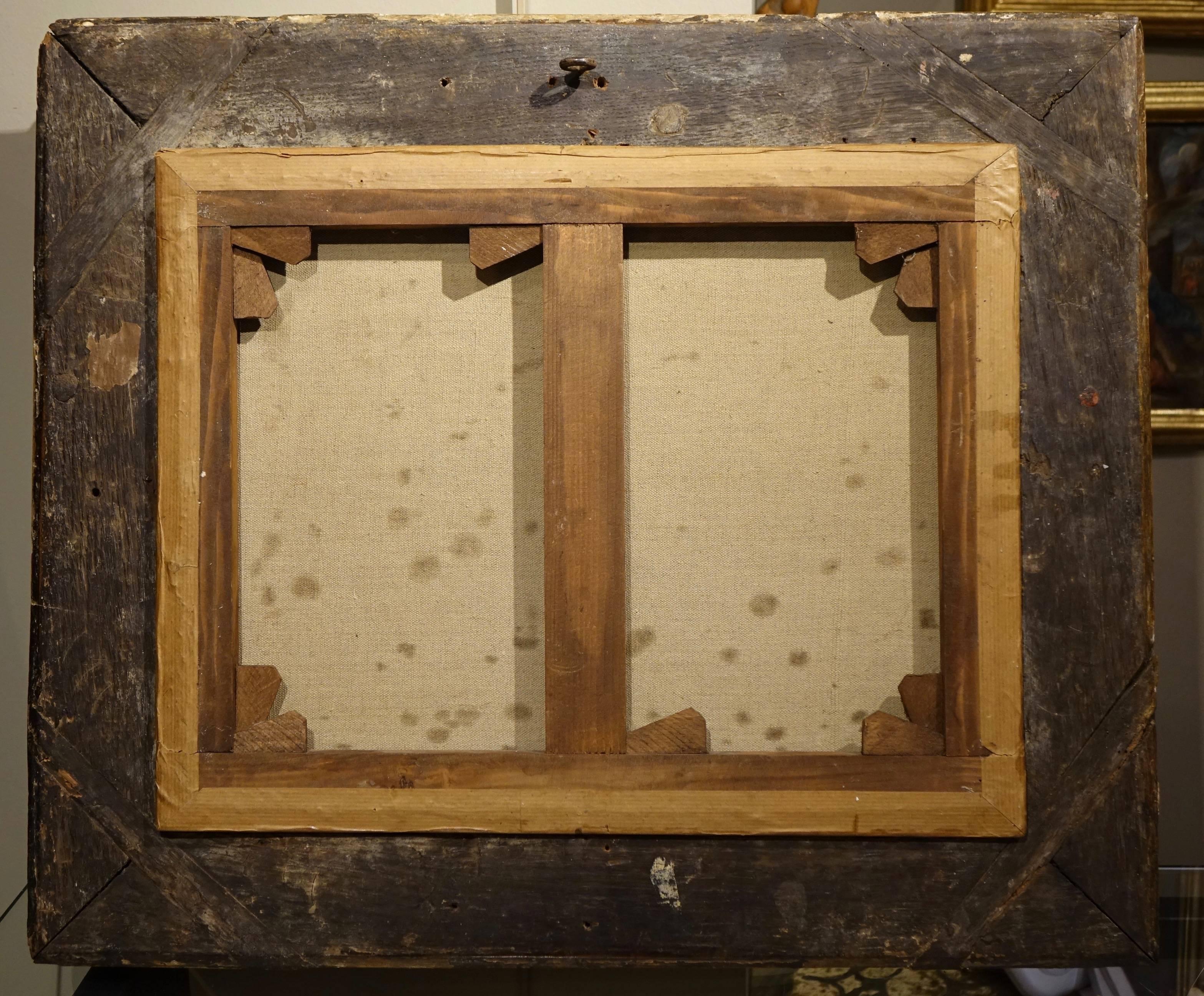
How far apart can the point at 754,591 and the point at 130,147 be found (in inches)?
36.4

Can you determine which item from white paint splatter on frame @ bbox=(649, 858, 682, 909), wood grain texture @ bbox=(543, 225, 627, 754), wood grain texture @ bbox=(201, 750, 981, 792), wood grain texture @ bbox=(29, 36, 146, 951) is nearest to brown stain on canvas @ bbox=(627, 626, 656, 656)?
wood grain texture @ bbox=(543, 225, 627, 754)

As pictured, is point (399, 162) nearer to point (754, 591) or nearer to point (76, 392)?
point (76, 392)

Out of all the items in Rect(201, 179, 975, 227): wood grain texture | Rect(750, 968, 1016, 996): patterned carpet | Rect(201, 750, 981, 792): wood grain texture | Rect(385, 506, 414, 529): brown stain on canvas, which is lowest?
Rect(750, 968, 1016, 996): patterned carpet

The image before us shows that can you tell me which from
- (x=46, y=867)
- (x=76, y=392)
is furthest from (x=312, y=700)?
(x=76, y=392)

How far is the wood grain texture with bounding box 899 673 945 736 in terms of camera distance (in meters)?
0.98

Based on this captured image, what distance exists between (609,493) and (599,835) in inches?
15.9

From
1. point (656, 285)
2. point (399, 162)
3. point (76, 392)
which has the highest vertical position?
point (399, 162)

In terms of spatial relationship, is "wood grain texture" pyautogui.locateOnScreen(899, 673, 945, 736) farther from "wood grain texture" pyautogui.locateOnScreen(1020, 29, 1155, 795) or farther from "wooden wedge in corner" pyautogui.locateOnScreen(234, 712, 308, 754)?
"wooden wedge in corner" pyautogui.locateOnScreen(234, 712, 308, 754)

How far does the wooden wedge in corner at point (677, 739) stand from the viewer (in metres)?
0.98

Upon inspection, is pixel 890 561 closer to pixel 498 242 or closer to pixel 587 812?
pixel 587 812

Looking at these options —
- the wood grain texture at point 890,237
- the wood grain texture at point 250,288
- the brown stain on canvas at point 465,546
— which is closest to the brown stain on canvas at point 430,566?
the brown stain on canvas at point 465,546

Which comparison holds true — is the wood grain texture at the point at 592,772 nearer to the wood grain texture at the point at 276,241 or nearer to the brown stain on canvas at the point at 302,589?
the brown stain on canvas at the point at 302,589

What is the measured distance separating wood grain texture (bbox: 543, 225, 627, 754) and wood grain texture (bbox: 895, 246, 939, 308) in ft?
1.11

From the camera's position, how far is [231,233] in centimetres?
98
